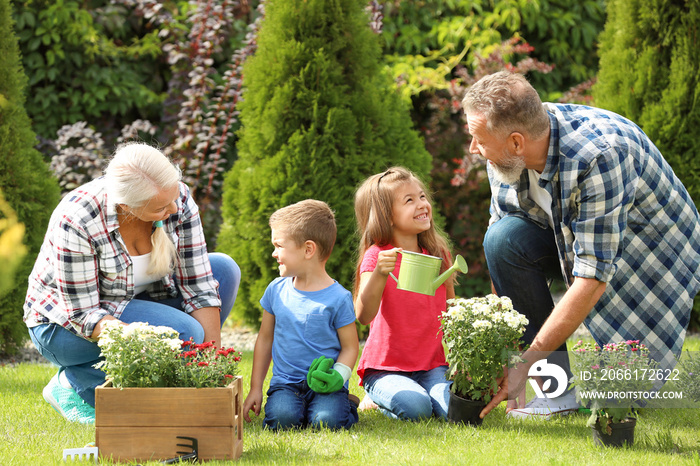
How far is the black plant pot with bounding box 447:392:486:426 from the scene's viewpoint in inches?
111

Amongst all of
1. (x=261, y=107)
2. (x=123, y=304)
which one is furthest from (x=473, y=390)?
(x=261, y=107)

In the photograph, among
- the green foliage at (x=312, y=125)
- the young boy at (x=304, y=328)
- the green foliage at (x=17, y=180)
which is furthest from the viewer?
the green foliage at (x=312, y=125)

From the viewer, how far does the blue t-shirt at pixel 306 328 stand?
9.78ft

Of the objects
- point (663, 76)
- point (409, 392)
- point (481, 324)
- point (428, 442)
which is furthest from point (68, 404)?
point (663, 76)

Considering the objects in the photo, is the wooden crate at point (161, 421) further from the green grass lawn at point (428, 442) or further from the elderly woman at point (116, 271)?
the elderly woman at point (116, 271)

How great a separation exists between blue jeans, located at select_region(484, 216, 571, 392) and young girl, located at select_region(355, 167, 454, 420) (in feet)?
0.94

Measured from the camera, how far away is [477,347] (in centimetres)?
275

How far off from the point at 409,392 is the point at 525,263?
0.78 metres

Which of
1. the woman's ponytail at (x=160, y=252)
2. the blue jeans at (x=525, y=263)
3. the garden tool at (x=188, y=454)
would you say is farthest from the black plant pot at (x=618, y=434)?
the woman's ponytail at (x=160, y=252)

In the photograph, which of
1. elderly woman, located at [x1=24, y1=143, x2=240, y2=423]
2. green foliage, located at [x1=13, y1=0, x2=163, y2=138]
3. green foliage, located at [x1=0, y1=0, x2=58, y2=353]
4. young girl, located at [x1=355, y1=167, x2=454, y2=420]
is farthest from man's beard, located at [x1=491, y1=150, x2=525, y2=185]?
green foliage, located at [x1=13, y1=0, x2=163, y2=138]

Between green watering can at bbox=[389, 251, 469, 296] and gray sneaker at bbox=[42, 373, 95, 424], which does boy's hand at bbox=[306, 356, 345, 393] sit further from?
gray sneaker at bbox=[42, 373, 95, 424]

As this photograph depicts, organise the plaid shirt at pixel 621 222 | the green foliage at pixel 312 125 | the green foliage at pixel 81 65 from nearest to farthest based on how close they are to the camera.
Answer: the plaid shirt at pixel 621 222, the green foliage at pixel 312 125, the green foliage at pixel 81 65

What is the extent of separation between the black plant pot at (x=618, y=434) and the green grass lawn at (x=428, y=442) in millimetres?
37

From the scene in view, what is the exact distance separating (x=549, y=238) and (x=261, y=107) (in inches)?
93.4
